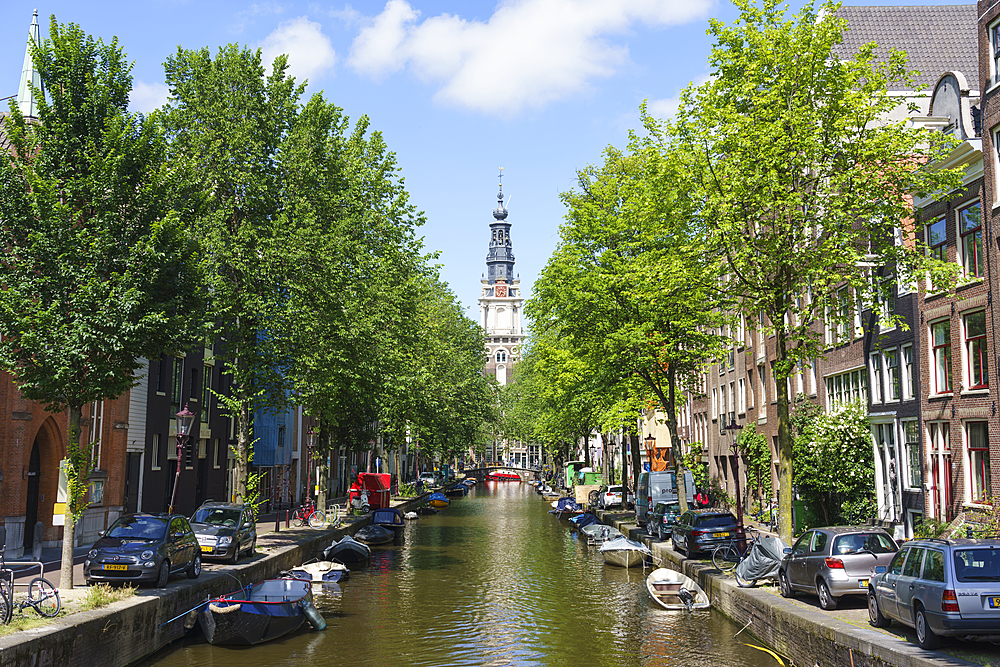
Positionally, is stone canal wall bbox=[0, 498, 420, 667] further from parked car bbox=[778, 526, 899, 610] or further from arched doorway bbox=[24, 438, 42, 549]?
parked car bbox=[778, 526, 899, 610]

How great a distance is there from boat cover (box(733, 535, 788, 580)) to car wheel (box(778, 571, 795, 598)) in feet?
3.09

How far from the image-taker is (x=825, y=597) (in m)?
17.8

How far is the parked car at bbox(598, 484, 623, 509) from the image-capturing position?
59.0m

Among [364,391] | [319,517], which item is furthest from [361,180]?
[319,517]

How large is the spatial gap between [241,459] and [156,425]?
999 centimetres

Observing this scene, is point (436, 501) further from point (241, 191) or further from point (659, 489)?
point (241, 191)

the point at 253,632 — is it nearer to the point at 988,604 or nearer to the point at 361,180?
the point at 988,604

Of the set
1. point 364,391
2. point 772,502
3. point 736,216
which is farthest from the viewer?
point 772,502

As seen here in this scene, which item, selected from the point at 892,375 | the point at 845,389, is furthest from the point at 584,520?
the point at 892,375

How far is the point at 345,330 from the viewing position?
30.4 metres

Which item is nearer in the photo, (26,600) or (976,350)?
(26,600)

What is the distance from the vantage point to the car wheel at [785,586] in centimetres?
1972

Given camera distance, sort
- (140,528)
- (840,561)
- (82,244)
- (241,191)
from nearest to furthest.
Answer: (840,561) → (82,244) → (140,528) → (241,191)

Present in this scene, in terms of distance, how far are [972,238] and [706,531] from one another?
12176mm
